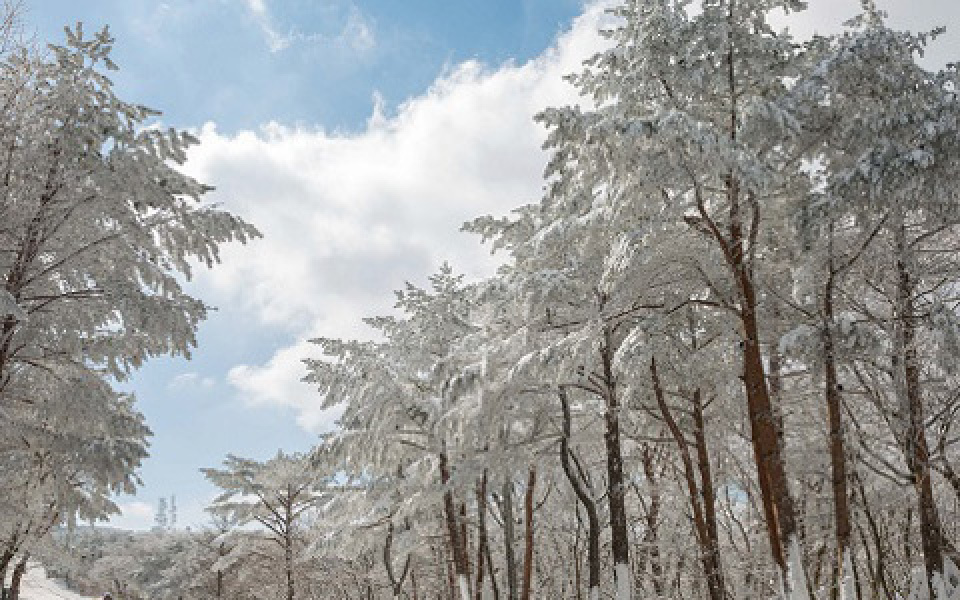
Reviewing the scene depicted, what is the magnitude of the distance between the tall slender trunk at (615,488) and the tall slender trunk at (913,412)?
425 centimetres

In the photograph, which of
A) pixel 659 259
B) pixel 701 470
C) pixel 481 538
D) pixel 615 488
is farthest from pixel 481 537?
pixel 659 259

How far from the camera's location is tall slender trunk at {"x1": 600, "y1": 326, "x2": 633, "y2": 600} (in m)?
12.1

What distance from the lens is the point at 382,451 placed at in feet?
50.4

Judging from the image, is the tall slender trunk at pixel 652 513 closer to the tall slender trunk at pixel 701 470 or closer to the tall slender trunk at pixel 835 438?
the tall slender trunk at pixel 701 470

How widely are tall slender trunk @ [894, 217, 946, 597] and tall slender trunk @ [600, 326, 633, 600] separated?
425 centimetres

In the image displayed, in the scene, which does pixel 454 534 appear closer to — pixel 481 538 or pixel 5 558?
pixel 481 538

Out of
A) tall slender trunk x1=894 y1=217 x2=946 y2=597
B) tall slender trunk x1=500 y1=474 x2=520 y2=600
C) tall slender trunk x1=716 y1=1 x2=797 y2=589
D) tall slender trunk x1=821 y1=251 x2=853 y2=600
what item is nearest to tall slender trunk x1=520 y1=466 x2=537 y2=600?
Answer: tall slender trunk x1=500 y1=474 x2=520 y2=600

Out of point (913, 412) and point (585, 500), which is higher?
point (913, 412)

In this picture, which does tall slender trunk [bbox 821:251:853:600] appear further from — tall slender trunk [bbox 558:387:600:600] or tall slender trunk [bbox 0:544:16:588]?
tall slender trunk [bbox 0:544:16:588]

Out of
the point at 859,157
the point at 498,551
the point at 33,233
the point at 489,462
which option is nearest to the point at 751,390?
the point at 859,157

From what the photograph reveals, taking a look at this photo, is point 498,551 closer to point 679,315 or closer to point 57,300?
point 679,315

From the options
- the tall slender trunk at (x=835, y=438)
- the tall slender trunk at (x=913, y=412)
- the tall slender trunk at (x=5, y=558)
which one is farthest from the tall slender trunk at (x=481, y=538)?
the tall slender trunk at (x=5, y=558)

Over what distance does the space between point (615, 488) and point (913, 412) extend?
187 inches

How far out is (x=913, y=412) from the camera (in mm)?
10312
